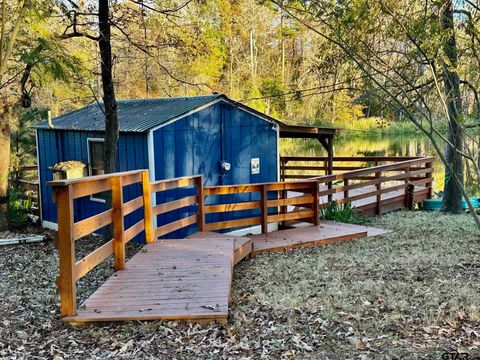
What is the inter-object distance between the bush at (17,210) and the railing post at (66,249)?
6.28 metres

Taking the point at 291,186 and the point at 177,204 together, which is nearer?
the point at 177,204

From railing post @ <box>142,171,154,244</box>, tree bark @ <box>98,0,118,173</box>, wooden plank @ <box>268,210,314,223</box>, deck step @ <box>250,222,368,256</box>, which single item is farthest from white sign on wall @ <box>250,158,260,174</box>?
railing post @ <box>142,171,154,244</box>

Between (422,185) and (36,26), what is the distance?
9723 millimetres

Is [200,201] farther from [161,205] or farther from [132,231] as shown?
[132,231]

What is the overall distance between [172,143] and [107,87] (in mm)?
1447

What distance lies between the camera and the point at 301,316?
12.5ft

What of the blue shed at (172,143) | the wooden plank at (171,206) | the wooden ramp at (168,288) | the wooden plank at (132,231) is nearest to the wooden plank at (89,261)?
the wooden ramp at (168,288)

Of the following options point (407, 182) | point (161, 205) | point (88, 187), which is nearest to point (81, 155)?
point (161, 205)

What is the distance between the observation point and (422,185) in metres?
12.3

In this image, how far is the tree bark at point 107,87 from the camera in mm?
6875

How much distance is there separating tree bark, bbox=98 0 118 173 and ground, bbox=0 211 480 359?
1812 mm

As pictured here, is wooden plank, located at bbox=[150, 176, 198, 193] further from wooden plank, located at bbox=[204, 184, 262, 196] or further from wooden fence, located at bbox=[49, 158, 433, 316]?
wooden plank, located at bbox=[204, 184, 262, 196]

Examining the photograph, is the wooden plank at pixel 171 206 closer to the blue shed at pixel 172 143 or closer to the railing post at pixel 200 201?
the railing post at pixel 200 201

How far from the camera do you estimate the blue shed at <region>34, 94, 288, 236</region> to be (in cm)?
782
